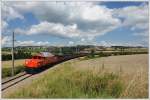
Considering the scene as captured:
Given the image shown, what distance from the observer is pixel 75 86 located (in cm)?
538

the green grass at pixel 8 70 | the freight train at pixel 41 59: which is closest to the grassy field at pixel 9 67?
the green grass at pixel 8 70

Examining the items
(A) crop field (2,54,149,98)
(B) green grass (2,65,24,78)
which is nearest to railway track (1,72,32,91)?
(B) green grass (2,65,24,78)

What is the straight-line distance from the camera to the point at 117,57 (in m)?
5.86

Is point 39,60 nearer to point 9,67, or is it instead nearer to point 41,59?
point 41,59

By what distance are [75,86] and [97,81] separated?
0.40 meters

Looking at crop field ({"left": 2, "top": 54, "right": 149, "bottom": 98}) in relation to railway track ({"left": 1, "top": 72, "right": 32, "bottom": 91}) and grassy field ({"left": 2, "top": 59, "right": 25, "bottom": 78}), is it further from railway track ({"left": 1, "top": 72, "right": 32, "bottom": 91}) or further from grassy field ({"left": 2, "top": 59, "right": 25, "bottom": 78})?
grassy field ({"left": 2, "top": 59, "right": 25, "bottom": 78})

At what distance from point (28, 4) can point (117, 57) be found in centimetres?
194

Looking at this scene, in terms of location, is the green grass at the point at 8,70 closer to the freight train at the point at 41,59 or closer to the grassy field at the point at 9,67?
the grassy field at the point at 9,67

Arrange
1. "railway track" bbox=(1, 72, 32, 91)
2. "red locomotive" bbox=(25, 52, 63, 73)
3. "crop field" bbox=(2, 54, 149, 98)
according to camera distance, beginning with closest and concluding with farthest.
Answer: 1. "crop field" bbox=(2, 54, 149, 98)
2. "railway track" bbox=(1, 72, 32, 91)
3. "red locomotive" bbox=(25, 52, 63, 73)

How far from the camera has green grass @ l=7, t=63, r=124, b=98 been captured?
5.18 m

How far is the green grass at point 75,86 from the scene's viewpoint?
518cm

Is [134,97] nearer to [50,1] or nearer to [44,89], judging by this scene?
[44,89]

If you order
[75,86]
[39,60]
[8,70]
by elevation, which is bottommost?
[75,86]

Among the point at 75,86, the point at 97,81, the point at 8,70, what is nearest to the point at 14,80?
the point at 8,70
